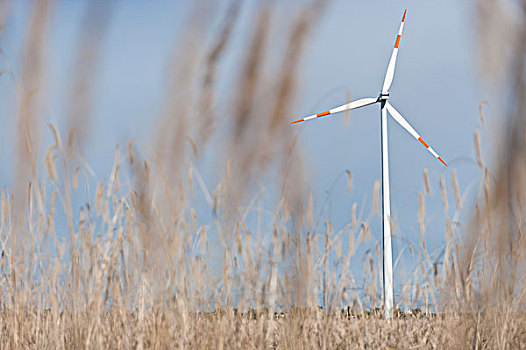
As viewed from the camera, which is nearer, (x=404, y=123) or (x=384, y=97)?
(x=404, y=123)

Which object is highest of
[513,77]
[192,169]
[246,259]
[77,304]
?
[513,77]

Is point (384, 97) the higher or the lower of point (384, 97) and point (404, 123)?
the higher

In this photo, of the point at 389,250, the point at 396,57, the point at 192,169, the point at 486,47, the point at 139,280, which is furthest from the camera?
the point at 396,57

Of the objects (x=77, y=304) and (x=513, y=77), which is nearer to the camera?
(x=513, y=77)

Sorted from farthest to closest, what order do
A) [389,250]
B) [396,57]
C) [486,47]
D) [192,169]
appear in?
[396,57], [389,250], [192,169], [486,47]

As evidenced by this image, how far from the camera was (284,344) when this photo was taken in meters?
3.47

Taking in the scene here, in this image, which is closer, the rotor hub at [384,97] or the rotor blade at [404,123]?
the rotor blade at [404,123]

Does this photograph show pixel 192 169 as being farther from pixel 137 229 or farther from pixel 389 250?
pixel 389 250

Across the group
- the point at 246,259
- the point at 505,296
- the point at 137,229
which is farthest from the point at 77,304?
the point at 505,296

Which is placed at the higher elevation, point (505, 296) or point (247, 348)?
point (505, 296)

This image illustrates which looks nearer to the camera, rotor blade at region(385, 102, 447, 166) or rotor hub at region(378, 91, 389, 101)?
rotor blade at region(385, 102, 447, 166)

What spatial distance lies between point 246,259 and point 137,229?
647mm

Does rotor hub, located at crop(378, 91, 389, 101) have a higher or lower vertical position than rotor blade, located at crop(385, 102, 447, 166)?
higher

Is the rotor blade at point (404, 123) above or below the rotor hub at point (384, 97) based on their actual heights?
below
